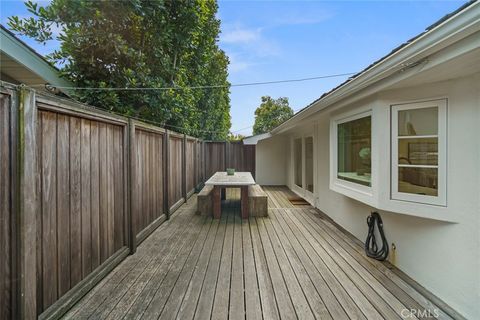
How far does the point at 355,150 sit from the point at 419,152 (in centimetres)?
108

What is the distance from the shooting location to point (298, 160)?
8.02 meters

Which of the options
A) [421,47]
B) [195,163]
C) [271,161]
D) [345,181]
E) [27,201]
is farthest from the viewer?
[271,161]

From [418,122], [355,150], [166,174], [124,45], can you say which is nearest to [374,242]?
[355,150]

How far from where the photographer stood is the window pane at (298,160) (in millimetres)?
7750

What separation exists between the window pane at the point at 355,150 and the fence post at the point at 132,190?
127 inches

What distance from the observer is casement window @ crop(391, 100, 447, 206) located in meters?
2.25

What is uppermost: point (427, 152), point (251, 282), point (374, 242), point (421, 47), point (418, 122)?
point (421, 47)

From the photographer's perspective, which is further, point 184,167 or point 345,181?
point 184,167

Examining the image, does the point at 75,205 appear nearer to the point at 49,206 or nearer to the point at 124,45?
the point at 49,206

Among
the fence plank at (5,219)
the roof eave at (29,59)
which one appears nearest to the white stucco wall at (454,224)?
the fence plank at (5,219)

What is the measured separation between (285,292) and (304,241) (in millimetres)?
1509

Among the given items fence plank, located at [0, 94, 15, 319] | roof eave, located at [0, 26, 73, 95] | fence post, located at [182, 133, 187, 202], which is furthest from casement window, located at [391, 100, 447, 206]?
roof eave, located at [0, 26, 73, 95]

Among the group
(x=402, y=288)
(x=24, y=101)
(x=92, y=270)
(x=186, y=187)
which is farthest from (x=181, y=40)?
(x=402, y=288)

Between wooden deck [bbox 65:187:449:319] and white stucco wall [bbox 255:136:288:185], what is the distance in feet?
19.7
